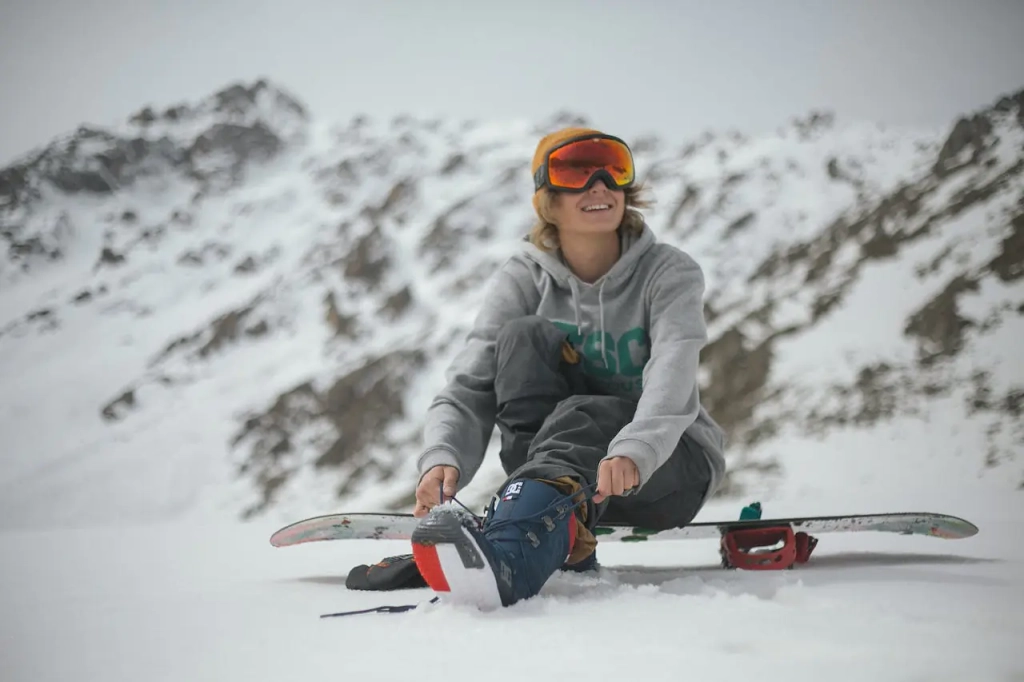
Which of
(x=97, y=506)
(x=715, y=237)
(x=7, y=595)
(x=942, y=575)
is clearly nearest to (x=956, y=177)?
(x=715, y=237)

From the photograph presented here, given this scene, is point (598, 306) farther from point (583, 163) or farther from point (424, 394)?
point (424, 394)

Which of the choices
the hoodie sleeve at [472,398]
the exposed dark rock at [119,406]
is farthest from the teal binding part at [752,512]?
the exposed dark rock at [119,406]

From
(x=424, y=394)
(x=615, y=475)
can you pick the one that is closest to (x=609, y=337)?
(x=615, y=475)

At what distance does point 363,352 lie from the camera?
35406mm

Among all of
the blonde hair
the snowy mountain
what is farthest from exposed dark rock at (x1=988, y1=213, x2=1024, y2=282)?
the blonde hair

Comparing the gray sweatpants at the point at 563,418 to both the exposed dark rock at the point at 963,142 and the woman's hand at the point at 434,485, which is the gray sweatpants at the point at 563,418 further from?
the exposed dark rock at the point at 963,142

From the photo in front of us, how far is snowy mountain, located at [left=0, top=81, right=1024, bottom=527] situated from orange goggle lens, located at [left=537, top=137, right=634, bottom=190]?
0.87 m

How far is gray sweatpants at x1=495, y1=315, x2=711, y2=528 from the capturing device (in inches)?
91.5

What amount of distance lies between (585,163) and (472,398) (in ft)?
3.27

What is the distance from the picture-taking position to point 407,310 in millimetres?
39062

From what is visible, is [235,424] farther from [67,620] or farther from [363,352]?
[67,620]

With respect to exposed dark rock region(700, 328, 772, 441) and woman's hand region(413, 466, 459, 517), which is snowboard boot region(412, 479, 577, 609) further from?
exposed dark rock region(700, 328, 772, 441)

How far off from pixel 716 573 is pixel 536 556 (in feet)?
2.78

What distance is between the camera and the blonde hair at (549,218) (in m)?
2.78
